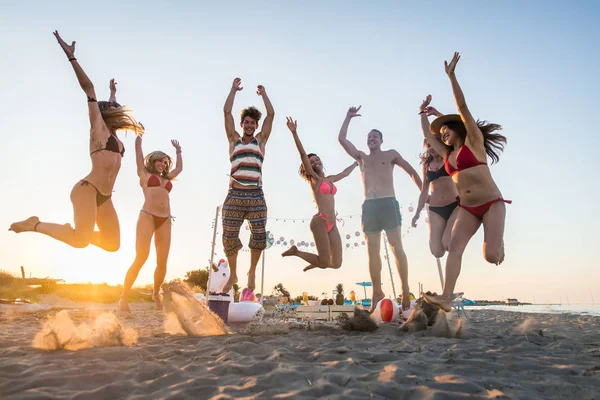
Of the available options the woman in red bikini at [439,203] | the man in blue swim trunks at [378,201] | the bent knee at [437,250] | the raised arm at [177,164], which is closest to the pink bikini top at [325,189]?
the man in blue swim trunks at [378,201]

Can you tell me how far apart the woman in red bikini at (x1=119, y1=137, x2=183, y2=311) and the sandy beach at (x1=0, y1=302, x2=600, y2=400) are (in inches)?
92.7

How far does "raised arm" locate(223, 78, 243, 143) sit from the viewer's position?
17.0 ft

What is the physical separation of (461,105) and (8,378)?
4328 mm

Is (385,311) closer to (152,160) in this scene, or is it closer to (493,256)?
(493,256)

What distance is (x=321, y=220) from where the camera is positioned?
18.7ft

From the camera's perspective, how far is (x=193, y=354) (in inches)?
113

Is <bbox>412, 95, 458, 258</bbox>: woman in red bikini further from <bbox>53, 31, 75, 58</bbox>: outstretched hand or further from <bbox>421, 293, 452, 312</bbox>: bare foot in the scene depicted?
<bbox>53, 31, 75, 58</bbox>: outstretched hand

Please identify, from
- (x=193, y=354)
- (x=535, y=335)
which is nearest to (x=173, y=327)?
(x=193, y=354)

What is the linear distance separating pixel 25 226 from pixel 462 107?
4.95 metres

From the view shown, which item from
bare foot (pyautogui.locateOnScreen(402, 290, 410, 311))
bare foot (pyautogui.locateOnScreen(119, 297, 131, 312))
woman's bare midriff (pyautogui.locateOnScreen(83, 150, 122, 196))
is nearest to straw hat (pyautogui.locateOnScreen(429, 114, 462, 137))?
bare foot (pyautogui.locateOnScreen(402, 290, 410, 311))

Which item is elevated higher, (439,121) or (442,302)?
(439,121)

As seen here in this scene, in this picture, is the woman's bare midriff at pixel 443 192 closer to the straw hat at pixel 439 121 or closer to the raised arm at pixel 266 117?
the straw hat at pixel 439 121

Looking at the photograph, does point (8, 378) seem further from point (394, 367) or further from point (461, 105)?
point (461, 105)

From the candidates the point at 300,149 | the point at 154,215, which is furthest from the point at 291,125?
the point at 154,215
